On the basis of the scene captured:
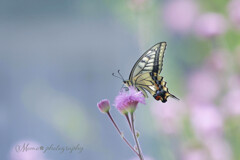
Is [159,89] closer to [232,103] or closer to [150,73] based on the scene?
[150,73]

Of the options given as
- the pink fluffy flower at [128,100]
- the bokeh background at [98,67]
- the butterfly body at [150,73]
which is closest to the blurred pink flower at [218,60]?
the bokeh background at [98,67]

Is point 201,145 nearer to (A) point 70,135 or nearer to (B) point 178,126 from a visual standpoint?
(B) point 178,126

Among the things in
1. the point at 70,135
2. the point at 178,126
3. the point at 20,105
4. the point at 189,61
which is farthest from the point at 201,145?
the point at 20,105

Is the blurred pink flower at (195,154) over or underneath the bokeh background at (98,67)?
underneath

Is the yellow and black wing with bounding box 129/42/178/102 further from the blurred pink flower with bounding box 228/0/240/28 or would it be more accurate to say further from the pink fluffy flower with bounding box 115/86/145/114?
the blurred pink flower with bounding box 228/0/240/28

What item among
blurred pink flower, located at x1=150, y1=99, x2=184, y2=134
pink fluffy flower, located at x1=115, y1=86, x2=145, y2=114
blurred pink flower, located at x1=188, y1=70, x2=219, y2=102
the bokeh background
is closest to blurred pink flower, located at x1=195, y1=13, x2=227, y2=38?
the bokeh background

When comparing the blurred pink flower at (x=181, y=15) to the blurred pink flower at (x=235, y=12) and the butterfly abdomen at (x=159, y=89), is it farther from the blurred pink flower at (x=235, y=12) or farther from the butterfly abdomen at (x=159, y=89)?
the butterfly abdomen at (x=159, y=89)

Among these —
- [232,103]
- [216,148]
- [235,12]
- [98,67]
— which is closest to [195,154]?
[216,148]
